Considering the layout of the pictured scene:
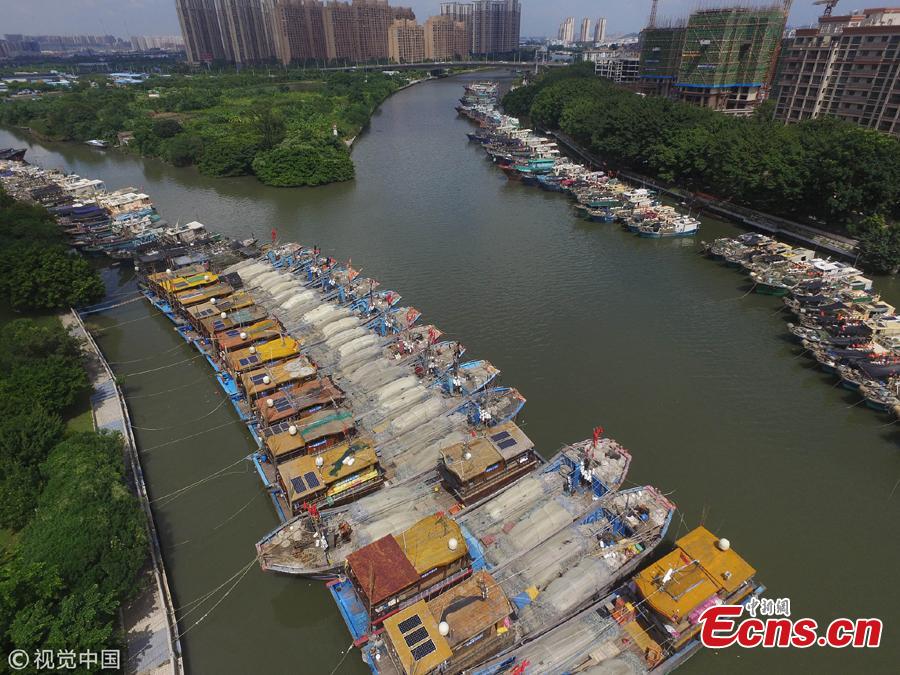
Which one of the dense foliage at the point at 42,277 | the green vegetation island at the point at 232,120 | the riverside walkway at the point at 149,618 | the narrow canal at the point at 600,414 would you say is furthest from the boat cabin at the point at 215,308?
the green vegetation island at the point at 232,120

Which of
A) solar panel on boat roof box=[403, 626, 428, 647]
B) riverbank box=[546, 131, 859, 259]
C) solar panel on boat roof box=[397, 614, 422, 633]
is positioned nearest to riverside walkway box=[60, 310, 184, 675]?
solar panel on boat roof box=[397, 614, 422, 633]

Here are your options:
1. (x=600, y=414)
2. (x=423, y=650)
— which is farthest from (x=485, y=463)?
(x=600, y=414)

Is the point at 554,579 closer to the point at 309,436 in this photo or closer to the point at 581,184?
the point at 309,436

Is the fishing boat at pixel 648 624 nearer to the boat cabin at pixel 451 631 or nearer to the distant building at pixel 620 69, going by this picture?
the boat cabin at pixel 451 631

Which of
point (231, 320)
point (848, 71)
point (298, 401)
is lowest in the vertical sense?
→ point (298, 401)

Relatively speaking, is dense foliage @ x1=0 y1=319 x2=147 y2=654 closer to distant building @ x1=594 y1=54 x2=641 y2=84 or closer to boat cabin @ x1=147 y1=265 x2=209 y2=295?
boat cabin @ x1=147 y1=265 x2=209 y2=295
